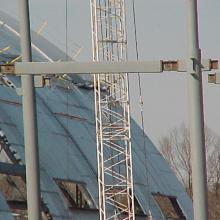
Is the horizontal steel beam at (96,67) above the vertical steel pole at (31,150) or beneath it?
above

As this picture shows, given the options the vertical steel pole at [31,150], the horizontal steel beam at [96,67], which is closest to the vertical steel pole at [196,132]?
the horizontal steel beam at [96,67]

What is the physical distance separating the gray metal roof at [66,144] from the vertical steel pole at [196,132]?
2298 centimetres

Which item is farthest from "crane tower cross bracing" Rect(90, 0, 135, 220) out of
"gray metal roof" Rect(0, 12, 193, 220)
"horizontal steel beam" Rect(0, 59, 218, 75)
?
"horizontal steel beam" Rect(0, 59, 218, 75)

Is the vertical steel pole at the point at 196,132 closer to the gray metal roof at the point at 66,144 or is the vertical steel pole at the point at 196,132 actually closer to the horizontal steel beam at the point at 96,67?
the horizontal steel beam at the point at 96,67

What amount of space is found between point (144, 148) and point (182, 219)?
16.5ft

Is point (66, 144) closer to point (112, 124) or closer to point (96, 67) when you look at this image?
point (112, 124)

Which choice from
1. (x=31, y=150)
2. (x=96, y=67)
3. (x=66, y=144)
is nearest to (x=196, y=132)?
(x=96, y=67)

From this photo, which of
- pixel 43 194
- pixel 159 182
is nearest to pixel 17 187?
pixel 43 194

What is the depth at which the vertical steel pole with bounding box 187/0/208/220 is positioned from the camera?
95.1ft

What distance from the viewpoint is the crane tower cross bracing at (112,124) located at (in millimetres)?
63500

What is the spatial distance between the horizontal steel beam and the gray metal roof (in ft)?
71.0

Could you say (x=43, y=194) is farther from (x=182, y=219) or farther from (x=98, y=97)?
(x=182, y=219)

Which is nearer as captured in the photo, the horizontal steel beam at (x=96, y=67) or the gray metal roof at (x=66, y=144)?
the horizontal steel beam at (x=96, y=67)

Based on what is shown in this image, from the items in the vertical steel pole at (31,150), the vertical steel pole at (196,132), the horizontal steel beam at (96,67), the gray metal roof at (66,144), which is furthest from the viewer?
the gray metal roof at (66,144)
